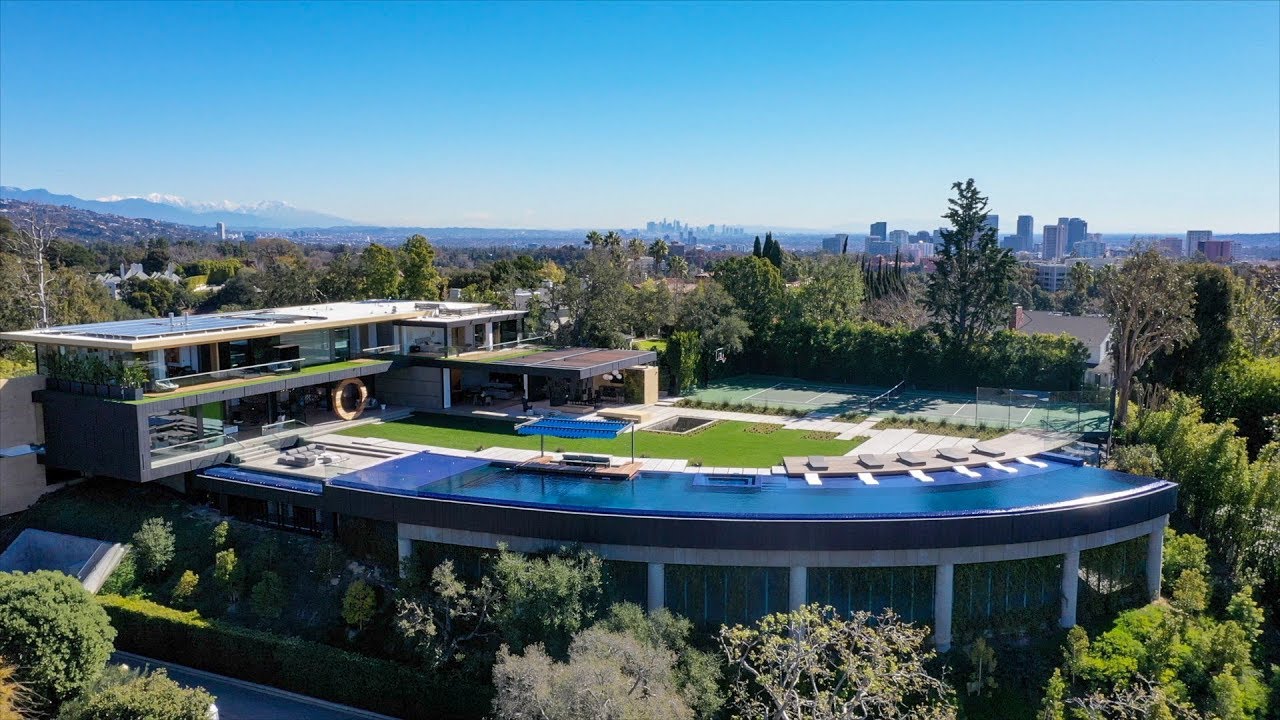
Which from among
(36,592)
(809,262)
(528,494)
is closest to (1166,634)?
(528,494)

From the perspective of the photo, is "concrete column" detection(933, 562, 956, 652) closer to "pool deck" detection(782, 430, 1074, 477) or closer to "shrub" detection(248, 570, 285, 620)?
"pool deck" detection(782, 430, 1074, 477)

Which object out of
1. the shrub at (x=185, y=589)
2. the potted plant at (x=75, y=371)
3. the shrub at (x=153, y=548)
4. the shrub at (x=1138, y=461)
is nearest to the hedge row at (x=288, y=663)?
the shrub at (x=185, y=589)

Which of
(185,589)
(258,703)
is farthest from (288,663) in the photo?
(185,589)

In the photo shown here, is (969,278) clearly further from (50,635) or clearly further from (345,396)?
(50,635)

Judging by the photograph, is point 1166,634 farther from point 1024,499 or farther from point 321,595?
point 321,595

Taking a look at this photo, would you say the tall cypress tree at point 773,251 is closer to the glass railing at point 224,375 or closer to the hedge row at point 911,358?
the hedge row at point 911,358
